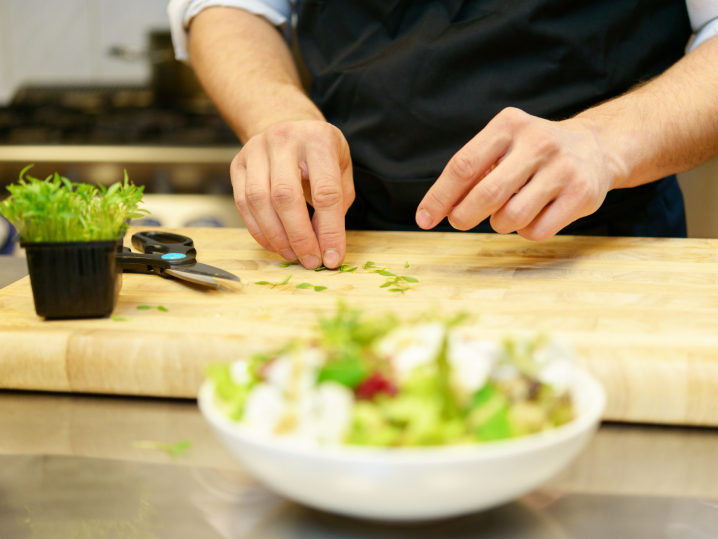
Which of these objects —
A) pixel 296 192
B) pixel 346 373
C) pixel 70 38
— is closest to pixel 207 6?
pixel 296 192

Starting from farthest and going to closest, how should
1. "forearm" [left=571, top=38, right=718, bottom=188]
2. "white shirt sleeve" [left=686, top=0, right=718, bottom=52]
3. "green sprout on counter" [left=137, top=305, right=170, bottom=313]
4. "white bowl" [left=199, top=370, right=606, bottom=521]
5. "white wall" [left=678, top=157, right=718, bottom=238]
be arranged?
"white wall" [left=678, top=157, right=718, bottom=238] < "white shirt sleeve" [left=686, top=0, right=718, bottom=52] < "forearm" [left=571, top=38, right=718, bottom=188] < "green sprout on counter" [left=137, top=305, right=170, bottom=313] < "white bowl" [left=199, top=370, right=606, bottom=521]

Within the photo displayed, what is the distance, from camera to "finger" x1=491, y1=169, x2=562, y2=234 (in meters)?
0.84

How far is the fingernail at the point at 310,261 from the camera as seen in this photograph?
93 cm

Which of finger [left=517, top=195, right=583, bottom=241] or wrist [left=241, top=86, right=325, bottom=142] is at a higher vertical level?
wrist [left=241, top=86, right=325, bottom=142]

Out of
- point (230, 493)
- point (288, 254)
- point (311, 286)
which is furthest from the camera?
point (288, 254)

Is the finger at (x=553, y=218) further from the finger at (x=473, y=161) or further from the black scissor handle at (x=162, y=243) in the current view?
the black scissor handle at (x=162, y=243)

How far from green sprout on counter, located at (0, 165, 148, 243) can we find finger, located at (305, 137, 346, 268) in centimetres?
31

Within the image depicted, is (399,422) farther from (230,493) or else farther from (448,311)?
(448,311)

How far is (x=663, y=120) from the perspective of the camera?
0.97 meters

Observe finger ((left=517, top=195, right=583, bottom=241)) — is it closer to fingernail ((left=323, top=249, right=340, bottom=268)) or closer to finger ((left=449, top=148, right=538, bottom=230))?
finger ((left=449, top=148, right=538, bottom=230))

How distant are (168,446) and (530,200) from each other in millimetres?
530

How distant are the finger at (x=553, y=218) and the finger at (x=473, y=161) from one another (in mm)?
93

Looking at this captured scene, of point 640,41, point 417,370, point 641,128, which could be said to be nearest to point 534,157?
point 641,128

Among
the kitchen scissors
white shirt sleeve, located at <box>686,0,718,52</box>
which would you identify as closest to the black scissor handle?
the kitchen scissors
